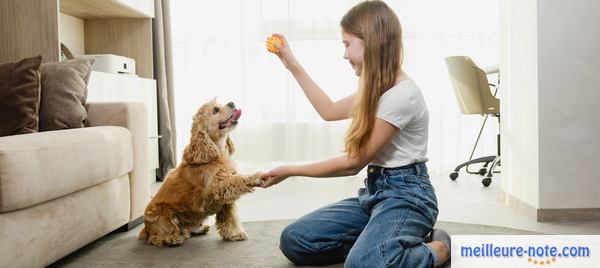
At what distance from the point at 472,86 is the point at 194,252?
2585 millimetres

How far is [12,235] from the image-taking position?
5.42 feet

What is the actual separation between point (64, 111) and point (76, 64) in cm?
27

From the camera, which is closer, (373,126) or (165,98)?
(373,126)

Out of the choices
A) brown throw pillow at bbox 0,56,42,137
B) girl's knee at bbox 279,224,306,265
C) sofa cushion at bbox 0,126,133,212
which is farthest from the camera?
brown throw pillow at bbox 0,56,42,137

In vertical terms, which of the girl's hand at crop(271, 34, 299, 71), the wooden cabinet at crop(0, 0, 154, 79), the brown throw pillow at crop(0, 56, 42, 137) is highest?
the wooden cabinet at crop(0, 0, 154, 79)

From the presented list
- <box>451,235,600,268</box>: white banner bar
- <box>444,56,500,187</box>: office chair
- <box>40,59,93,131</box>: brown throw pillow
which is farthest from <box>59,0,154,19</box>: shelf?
<box>451,235,600,268</box>: white banner bar

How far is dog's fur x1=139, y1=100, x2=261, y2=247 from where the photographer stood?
88.1 inches

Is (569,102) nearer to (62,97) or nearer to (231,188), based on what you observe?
(231,188)

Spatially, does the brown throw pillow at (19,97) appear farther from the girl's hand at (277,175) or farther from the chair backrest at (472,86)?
the chair backrest at (472,86)

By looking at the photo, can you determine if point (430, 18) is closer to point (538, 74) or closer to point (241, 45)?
point (241, 45)

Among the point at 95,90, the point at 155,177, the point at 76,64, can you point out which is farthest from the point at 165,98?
the point at 76,64

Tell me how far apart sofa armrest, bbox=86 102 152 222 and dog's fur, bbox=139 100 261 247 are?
328 millimetres

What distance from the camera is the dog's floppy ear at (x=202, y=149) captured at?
224cm

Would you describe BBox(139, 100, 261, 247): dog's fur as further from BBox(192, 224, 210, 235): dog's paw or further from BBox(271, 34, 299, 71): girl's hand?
BBox(271, 34, 299, 71): girl's hand
